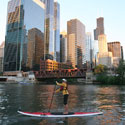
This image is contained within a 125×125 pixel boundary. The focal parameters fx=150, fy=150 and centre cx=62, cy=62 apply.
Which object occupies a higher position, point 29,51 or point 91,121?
point 29,51

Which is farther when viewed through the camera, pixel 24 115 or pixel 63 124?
pixel 24 115

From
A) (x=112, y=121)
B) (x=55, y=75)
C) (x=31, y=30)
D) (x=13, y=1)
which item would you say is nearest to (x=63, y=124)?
(x=112, y=121)

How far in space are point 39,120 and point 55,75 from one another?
369ft

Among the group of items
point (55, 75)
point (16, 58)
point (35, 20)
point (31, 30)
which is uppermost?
point (35, 20)

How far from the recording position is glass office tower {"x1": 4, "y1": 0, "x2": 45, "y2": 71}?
17412 cm

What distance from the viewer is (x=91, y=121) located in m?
11.3

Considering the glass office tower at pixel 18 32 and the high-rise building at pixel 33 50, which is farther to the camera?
the high-rise building at pixel 33 50

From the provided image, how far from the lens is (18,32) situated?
582ft

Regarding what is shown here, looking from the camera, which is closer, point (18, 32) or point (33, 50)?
point (18, 32)

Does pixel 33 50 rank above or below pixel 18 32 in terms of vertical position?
below

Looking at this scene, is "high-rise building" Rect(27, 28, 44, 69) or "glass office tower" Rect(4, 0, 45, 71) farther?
"high-rise building" Rect(27, 28, 44, 69)

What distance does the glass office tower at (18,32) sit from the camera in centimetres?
17412

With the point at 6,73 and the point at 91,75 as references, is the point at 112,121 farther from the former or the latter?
the point at 6,73

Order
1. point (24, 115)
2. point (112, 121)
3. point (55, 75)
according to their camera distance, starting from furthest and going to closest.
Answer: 1. point (55, 75)
2. point (24, 115)
3. point (112, 121)
